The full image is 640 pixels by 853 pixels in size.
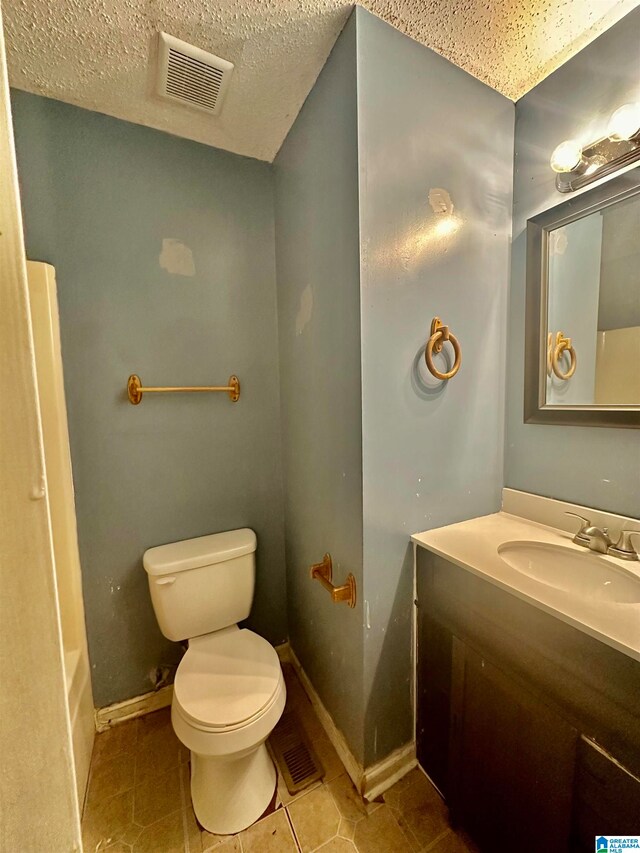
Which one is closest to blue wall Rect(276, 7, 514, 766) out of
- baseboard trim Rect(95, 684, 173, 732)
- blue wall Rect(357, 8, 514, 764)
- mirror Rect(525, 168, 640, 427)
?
blue wall Rect(357, 8, 514, 764)

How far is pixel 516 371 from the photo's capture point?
4.26ft

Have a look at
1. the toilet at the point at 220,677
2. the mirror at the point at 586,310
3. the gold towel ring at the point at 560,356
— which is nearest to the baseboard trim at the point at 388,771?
the toilet at the point at 220,677

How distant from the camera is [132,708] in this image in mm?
1437

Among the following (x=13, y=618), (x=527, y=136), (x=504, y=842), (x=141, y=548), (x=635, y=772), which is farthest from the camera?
(x=141, y=548)

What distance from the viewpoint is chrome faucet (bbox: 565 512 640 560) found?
0.98 metres

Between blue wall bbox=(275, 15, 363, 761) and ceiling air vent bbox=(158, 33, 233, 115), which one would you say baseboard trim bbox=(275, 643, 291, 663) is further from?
ceiling air vent bbox=(158, 33, 233, 115)

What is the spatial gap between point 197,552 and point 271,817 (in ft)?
2.89

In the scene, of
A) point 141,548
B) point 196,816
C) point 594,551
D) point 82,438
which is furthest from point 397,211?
point 196,816

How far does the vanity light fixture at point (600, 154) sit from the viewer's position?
0.93 metres

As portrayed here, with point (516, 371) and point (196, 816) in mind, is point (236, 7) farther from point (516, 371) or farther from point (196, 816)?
point (196, 816)

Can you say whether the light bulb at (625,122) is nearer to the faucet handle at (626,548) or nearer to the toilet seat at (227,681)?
the faucet handle at (626,548)

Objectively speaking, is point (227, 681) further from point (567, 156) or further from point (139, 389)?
point (567, 156)

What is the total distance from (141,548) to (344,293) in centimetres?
Result: 131

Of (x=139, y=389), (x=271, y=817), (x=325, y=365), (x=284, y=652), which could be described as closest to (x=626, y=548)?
(x=325, y=365)
